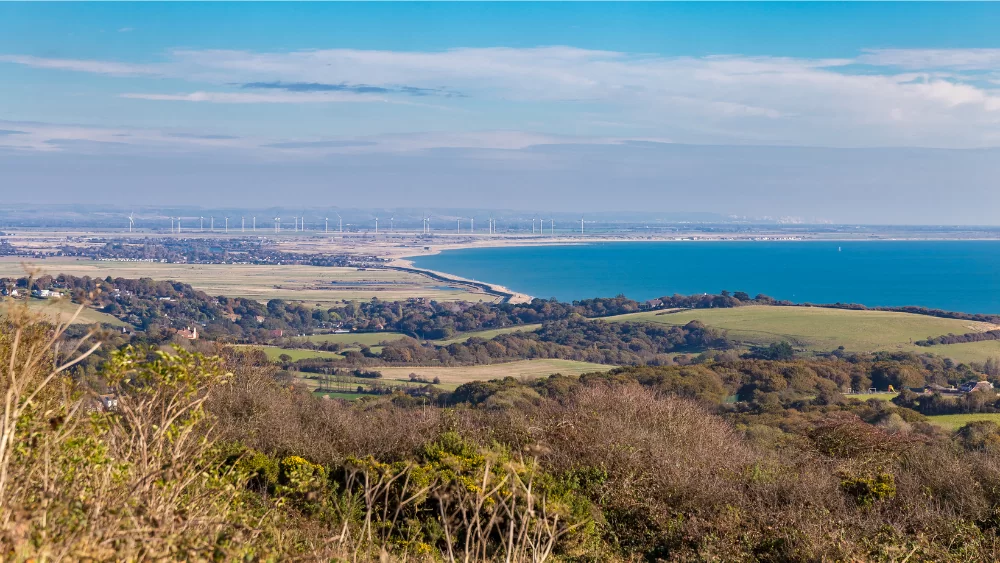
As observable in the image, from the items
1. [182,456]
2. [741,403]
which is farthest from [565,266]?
[182,456]

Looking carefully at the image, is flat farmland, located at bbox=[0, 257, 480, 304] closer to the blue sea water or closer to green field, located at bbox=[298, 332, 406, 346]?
green field, located at bbox=[298, 332, 406, 346]

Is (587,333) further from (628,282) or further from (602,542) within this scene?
(628,282)

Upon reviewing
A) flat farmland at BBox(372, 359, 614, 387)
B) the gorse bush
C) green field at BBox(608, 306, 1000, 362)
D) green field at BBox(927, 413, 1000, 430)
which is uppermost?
the gorse bush

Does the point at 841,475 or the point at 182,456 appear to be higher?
the point at 182,456

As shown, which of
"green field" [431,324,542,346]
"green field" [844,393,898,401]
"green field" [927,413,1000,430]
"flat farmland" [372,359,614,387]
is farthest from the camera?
"green field" [431,324,542,346]

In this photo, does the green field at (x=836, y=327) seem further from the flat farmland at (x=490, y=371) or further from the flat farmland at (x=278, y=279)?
the flat farmland at (x=278, y=279)

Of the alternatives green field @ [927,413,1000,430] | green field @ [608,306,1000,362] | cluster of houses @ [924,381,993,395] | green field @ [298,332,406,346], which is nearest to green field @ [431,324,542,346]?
green field @ [298,332,406,346]
